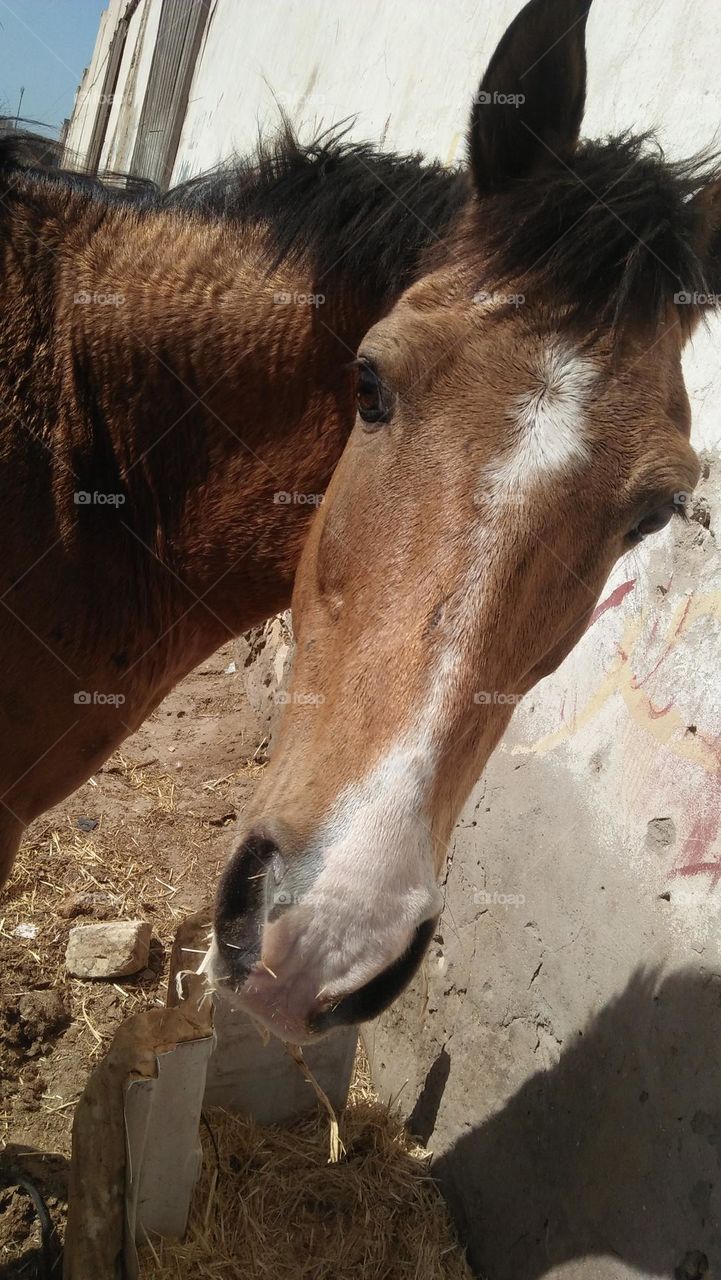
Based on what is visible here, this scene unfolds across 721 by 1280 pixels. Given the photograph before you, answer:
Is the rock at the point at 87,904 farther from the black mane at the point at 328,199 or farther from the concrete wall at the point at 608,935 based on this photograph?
the black mane at the point at 328,199

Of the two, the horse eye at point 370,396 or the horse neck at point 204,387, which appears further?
the horse neck at point 204,387

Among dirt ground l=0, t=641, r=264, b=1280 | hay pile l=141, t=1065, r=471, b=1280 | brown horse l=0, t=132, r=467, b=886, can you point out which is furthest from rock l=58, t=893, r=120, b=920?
brown horse l=0, t=132, r=467, b=886

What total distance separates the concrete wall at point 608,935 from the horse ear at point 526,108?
95 cm

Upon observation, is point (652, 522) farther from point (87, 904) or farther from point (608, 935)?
point (87, 904)

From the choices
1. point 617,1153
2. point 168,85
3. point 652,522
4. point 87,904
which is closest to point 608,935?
point 617,1153

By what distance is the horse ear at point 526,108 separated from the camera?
163cm

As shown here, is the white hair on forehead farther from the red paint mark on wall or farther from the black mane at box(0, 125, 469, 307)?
the red paint mark on wall

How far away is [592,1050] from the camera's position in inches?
92.4

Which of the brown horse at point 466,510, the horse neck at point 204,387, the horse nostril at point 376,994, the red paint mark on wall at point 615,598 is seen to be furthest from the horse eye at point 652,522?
the red paint mark on wall at point 615,598

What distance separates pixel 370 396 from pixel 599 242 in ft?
1.60

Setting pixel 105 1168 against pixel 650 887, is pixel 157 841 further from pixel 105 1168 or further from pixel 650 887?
pixel 650 887

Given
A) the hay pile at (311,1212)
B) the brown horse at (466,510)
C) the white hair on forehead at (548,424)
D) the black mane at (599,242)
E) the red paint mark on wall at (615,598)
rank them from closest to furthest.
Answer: the brown horse at (466,510) < the white hair on forehead at (548,424) < the black mane at (599,242) < the hay pile at (311,1212) < the red paint mark on wall at (615,598)

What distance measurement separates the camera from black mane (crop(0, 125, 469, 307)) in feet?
5.90

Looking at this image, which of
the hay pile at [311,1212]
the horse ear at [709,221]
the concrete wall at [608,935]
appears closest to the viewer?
the horse ear at [709,221]
